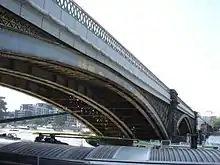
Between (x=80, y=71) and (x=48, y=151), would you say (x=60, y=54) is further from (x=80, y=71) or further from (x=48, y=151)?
(x=48, y=151)

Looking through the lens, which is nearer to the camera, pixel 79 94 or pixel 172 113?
pixel 79 94

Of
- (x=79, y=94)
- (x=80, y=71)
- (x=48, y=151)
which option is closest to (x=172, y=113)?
(x=79, y=94)

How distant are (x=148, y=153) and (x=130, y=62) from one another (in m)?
16.8

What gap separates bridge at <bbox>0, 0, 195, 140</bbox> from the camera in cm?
1289

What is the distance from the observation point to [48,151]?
1091 cm

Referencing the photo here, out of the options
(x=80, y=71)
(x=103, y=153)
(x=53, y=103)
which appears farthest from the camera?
(x=53, y=103)

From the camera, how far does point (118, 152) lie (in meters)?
10.4

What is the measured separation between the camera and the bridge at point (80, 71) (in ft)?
42.3

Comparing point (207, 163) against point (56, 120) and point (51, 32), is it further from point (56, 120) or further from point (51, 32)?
point (56, 120)

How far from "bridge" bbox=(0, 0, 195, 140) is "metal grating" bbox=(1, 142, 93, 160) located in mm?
3314

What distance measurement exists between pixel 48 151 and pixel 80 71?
30.8 ft

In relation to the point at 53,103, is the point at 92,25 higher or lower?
higher

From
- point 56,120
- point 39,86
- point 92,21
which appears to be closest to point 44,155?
point 92,21

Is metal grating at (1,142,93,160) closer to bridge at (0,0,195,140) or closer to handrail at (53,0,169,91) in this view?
bridge at (0,0,195,140)
